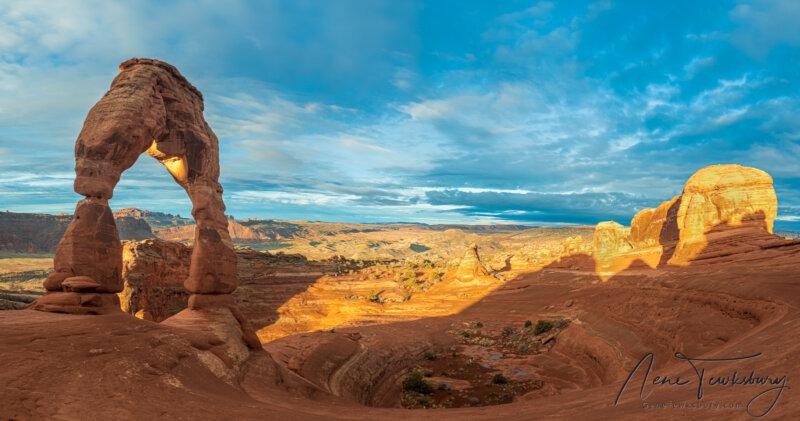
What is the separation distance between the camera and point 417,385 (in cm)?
2027

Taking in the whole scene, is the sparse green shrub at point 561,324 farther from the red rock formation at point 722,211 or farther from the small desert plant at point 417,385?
the red rock formation at point 722,211

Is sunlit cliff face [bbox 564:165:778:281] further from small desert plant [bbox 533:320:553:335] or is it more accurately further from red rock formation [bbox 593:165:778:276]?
small desert plant [bbox 533:320:553:335]

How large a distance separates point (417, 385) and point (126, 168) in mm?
16134

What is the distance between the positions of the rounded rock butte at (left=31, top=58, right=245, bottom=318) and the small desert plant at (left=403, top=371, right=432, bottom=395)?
9.97m

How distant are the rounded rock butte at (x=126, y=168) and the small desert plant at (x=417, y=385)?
32.7 ft

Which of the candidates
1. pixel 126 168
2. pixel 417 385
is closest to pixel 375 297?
pixel 417 385

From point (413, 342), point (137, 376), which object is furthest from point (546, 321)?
point (137, 376)

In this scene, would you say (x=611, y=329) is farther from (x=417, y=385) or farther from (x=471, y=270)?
(x=471, y=270)

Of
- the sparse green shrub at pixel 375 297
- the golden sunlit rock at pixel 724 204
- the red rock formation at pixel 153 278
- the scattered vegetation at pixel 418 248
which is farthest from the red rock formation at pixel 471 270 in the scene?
the scattered vegetation at pixel 418 248

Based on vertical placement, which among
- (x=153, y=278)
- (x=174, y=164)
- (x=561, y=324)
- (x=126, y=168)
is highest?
(x=174, y=164)

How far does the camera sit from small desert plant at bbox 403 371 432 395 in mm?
19844

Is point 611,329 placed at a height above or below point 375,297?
above

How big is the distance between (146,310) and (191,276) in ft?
67.7

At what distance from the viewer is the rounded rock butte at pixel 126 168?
38.1ft
